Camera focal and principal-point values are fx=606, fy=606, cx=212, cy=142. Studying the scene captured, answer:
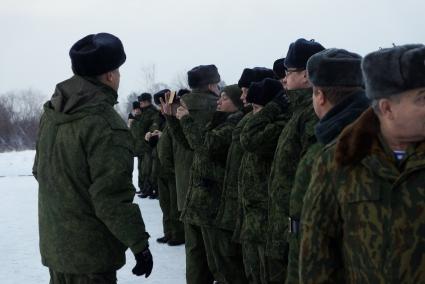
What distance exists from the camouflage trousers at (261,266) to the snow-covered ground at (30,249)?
5.43 ft

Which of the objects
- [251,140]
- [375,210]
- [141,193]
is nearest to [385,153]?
[375,210]

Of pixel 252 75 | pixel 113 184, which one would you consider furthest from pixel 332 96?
pixel 252 75

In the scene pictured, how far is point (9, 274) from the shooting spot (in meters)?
6.26

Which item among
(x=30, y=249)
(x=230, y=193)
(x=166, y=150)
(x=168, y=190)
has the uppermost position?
(x=230, y=193)

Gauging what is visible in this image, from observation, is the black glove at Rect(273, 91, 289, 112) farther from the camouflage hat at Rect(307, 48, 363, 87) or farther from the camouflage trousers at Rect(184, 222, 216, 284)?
the camouflage trousers at Rect(184, 222, 216, 284)

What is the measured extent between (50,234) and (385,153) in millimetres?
1993

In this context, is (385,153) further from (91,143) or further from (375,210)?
(91,143)

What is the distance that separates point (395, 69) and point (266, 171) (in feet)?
7.54

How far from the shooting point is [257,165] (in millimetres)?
4125

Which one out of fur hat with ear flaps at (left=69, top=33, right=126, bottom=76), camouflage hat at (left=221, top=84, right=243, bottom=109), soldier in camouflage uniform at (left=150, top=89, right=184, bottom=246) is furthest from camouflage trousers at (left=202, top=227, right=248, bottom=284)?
fur hat with ear flaps at (left=69, top=33, right=126, bottom=76)

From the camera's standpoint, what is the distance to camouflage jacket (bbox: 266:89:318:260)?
322 cm

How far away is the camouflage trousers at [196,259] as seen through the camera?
5.22 metres

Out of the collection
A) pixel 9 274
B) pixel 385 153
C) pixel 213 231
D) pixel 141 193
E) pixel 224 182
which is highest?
pixel 385 153

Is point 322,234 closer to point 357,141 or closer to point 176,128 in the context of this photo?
point 357,141
